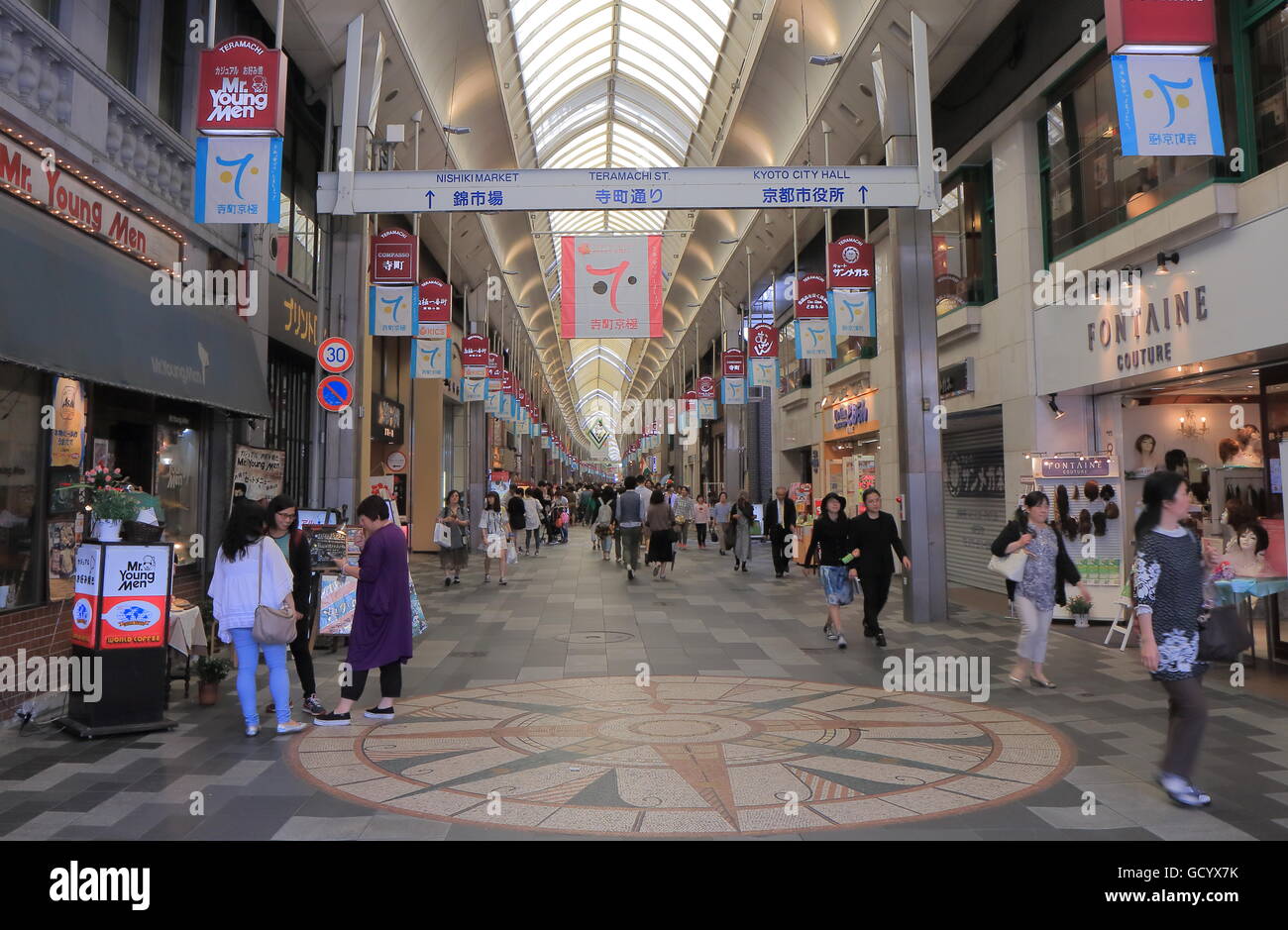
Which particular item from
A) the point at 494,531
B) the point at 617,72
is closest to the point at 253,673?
the point at 494,531

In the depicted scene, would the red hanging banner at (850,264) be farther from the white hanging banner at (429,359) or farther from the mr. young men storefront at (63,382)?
the mr. young men storefront at (63,382)

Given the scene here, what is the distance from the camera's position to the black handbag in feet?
14.2

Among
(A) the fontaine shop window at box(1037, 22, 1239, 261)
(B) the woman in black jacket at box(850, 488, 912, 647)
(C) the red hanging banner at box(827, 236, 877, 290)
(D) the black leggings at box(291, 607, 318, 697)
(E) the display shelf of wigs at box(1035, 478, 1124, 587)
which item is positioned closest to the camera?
(D) the black leggings at box(291, 607, 318, 697)

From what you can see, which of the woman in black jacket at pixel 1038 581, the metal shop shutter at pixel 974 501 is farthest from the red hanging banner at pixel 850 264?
the woman in black jacket at pixel 1038 581

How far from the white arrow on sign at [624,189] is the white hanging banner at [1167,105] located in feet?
9.73

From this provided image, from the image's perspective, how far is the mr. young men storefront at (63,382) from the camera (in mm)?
5938

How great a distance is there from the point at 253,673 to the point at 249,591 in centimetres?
60

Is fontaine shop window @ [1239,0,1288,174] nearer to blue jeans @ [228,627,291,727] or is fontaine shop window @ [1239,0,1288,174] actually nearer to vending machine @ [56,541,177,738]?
blue jeans @ [228,627,291,727]

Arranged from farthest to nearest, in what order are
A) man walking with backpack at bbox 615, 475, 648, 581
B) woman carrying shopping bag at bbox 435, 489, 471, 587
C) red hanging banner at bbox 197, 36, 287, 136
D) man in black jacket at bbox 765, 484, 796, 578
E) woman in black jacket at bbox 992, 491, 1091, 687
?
man in black jacket at bbox 765, 484, 796, 578 → man walking with backpack at bbox 615, 475, 648, 581 → woman carrying shopping bag at bbox 435, 489, 471, 587 → red hanging banner at bbox 197, 36, 287, 136 → woman in black jacket at bbox 992, 491, 1091, 687

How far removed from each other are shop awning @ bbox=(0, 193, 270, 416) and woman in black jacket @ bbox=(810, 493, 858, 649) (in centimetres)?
652

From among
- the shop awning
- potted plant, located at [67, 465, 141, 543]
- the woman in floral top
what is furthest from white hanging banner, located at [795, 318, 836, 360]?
potted plant, located at [67, 465, 141, 543]

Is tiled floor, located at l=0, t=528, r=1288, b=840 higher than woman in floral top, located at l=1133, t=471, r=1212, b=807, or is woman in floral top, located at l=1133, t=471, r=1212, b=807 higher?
woman in floral top, located at l=1133, t=471, r=1212, b=807

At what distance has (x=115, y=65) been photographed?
7992 millimetres

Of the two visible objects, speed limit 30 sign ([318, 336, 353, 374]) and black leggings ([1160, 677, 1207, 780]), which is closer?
black leggings ([1160, 677, 1207, 780])
